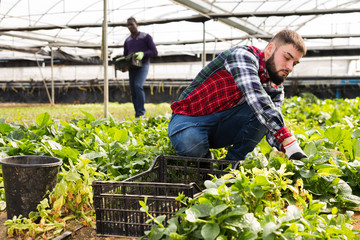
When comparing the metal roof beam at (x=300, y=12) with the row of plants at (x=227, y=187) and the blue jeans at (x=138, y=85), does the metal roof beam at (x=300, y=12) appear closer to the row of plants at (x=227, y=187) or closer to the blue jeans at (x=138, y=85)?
the blue jeans at (x=138, y=85)

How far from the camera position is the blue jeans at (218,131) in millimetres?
2383

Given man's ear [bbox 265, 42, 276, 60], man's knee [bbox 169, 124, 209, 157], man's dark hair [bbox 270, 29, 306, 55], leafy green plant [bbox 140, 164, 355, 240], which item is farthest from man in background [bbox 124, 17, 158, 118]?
leafy green plant [bbox 140, 164, 355, 240]

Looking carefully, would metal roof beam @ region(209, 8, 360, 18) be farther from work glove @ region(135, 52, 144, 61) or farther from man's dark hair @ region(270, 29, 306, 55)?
man's dark hair @ region(270, 29, 306, 55)

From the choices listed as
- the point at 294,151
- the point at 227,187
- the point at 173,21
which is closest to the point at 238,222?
the point at 227,187

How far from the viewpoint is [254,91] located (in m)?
2.04

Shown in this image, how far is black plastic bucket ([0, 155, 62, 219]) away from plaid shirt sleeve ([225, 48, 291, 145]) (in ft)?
3.51

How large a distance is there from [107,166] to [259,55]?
3.83 ft

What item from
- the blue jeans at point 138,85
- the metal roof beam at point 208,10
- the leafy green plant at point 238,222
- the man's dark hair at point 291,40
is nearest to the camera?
the leafy green plant at point 238,222

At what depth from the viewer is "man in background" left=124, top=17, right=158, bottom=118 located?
5551 mm

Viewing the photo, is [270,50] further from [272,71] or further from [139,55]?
[139,55]

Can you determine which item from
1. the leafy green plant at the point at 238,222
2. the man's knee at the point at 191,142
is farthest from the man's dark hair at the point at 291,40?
the leafy green plant at the point at 238,222

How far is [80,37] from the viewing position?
13609 mm

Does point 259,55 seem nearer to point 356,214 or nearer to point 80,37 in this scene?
point 356,214

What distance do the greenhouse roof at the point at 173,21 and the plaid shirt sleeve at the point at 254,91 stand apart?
4.67 m
